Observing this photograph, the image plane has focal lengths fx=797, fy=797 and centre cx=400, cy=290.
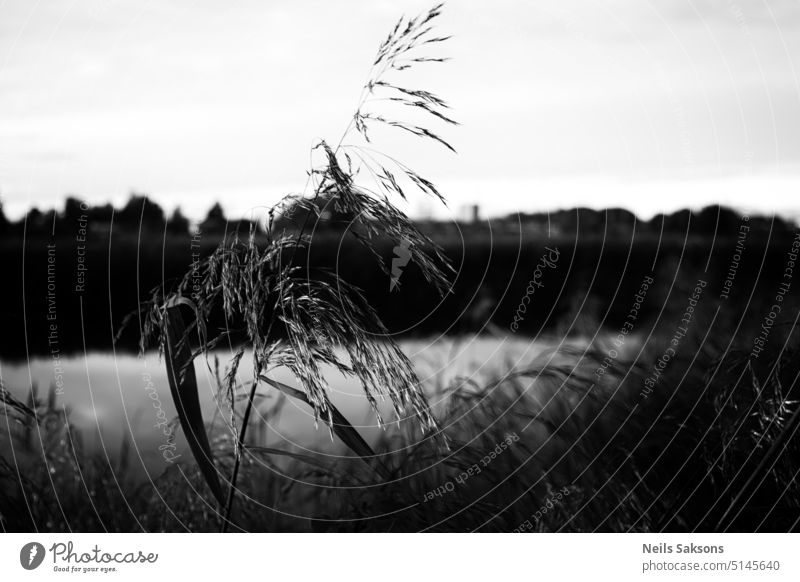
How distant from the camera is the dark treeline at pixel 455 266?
1.82 metres

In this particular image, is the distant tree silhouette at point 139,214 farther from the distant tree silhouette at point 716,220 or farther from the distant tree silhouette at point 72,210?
the distant tree silhouette at point 716,220

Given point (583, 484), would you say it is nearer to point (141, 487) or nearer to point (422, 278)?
point (422, 278)

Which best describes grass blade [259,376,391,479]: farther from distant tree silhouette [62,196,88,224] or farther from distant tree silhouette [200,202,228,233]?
distant tree silhouette [62,196,88,224]

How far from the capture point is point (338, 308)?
5.17 ft

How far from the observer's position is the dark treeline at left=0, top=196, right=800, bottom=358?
1.82m

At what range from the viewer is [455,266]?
6.35ft

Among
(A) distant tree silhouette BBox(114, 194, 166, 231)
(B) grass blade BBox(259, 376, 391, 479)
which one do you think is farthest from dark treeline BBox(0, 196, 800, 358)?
(B) grass blade BBox(259, 376, 391, 479)

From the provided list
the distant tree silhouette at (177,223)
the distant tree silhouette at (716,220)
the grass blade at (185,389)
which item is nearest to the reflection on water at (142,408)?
the grass blade at (185,389)

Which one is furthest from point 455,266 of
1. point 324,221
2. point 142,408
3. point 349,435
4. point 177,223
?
point 142,408

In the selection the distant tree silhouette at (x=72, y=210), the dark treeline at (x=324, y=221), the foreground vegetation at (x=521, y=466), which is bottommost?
the foreground vegetation at (x=521, y=466)

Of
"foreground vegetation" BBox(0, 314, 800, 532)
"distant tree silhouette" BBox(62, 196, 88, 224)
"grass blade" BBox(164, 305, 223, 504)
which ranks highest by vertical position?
"distant tree silhouette" BBox(62, 196, 88, 224)
